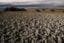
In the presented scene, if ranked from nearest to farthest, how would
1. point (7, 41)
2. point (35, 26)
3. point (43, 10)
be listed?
point (7, 41), point (35, 26), point (43, 10)

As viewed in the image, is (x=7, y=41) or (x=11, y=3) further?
(x=11, y=3)

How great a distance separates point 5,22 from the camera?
92 centimetres

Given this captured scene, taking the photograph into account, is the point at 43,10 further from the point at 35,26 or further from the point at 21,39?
the point at 21,39

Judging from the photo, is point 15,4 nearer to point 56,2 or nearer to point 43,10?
point 43,10

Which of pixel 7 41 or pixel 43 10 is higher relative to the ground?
pixel 43 10

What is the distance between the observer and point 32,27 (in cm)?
88

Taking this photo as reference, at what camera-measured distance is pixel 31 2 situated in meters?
1.14

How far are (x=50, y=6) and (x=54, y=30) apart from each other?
1.14ft

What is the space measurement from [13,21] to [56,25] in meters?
0.36

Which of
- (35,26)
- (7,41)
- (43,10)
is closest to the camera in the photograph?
(7,41)

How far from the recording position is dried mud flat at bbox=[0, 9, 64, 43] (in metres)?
0.78

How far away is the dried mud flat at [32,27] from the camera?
778 millimetres

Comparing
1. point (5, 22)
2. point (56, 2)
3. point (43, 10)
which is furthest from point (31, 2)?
point (5, 22)

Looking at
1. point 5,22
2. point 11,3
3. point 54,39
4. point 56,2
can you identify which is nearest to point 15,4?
point 11,3
